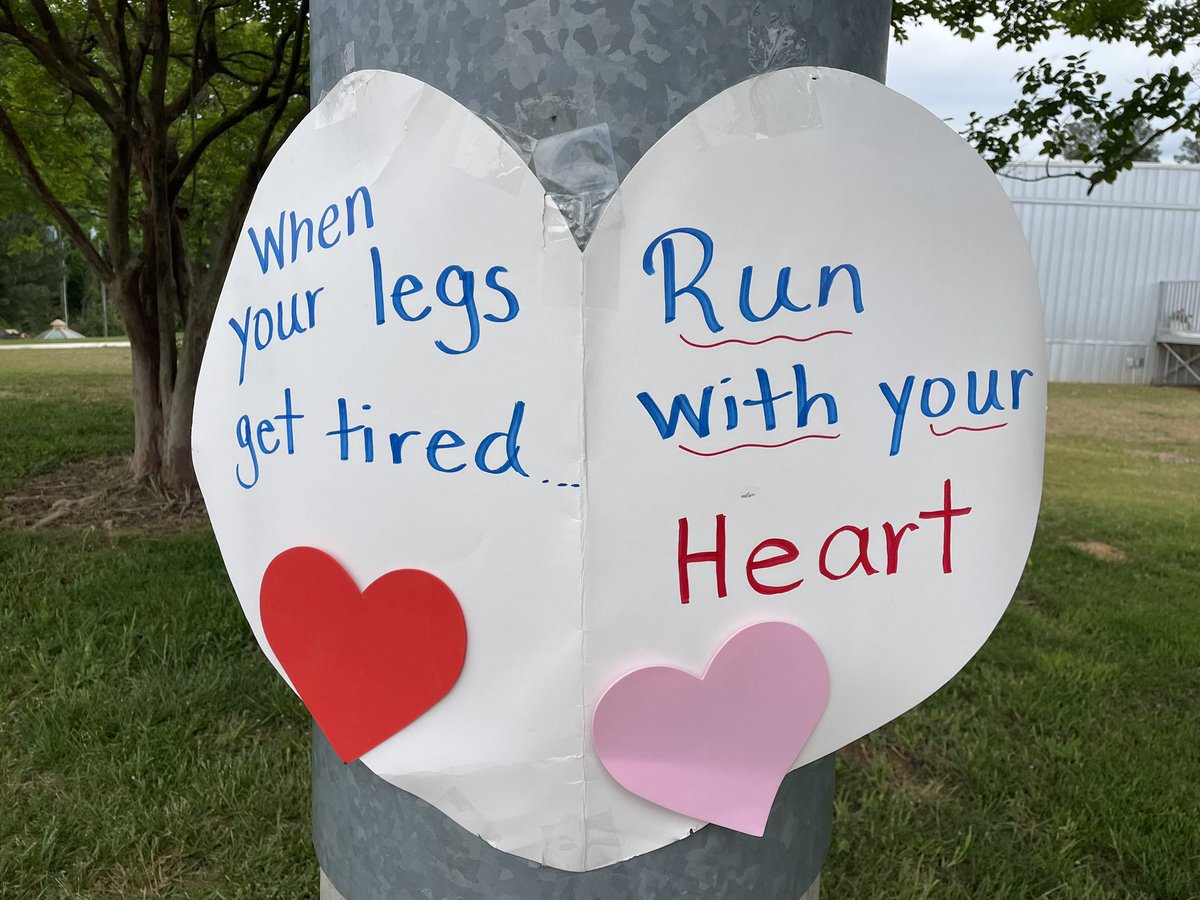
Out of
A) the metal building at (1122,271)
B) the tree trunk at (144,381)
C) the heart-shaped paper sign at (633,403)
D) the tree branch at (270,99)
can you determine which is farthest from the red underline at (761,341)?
the metal building at (1122,271)

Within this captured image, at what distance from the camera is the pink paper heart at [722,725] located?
3.18 ft

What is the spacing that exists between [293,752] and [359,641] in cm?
208

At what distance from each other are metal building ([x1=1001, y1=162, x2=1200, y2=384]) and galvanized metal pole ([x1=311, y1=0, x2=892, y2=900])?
19.5 m

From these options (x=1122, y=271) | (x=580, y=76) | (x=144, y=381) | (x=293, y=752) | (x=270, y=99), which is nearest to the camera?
(x=580, y=76)

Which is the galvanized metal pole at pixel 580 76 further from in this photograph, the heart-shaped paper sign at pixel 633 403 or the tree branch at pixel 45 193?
the tree branch at pixel 45 193

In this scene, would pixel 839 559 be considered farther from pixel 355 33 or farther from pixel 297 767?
pixel 297 767

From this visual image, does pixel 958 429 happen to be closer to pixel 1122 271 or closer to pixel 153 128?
pixel 153 128

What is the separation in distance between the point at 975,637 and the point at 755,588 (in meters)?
0.30

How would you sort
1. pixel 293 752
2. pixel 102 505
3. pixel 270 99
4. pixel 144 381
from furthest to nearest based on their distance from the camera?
1. pixel 144 381
2. pixel 270 99
3. pixel 102 505
4. pixel 293 752

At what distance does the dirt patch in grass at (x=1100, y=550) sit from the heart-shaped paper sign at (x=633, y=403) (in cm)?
495

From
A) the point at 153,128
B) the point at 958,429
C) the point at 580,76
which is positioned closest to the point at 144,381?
the point at 153,128

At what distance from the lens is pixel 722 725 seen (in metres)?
1.00

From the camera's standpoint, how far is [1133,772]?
111 inches

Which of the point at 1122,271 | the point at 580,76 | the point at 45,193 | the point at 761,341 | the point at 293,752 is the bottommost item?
the point at 293,752
